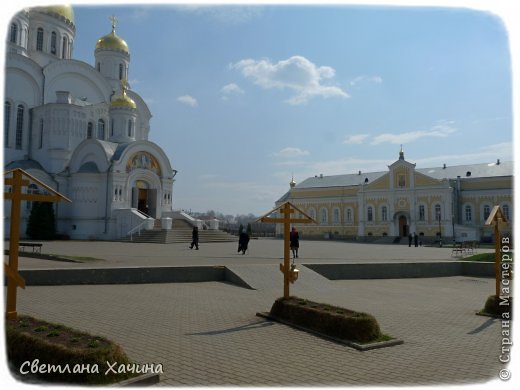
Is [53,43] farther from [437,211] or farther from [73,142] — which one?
[437,211]

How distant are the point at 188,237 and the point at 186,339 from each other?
2793 cm

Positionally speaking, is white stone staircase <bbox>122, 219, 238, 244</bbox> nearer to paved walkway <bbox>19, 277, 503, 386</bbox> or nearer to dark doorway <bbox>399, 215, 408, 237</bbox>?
paved walkway <bbox>19, 277, 503, 386</bbox>

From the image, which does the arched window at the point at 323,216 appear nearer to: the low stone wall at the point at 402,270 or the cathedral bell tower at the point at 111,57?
the cathedral bell tower at the point at 111,57

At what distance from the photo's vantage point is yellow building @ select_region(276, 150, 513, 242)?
4604cm

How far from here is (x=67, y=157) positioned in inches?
1507

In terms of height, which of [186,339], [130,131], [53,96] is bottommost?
[186,339]

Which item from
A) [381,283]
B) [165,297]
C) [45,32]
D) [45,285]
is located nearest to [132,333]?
[165,297]

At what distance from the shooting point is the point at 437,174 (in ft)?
168

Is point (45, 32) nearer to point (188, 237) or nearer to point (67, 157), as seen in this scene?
point (67, 157)

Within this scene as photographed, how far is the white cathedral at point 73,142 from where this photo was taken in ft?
119

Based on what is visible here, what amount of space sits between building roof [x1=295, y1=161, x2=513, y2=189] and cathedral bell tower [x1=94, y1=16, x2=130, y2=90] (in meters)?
26.9

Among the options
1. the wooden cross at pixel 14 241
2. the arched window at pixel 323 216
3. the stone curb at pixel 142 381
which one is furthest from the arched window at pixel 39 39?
the stone curb at pixel 142 381

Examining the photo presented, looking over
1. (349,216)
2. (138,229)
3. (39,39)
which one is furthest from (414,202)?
(39,39)

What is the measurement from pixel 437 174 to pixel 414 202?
16.5 ft
